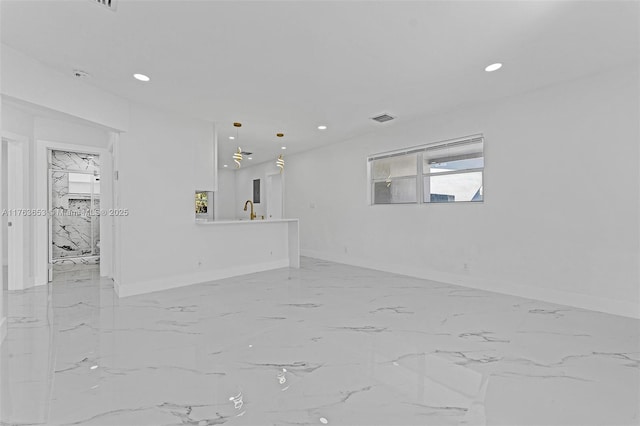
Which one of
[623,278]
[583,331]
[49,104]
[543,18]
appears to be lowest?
[583,331]

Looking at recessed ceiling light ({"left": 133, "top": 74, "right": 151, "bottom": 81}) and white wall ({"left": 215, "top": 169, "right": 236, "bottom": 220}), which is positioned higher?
recessed ceiling light ({"left": 133, "top": 74, "right": 151, "bottom": 81})

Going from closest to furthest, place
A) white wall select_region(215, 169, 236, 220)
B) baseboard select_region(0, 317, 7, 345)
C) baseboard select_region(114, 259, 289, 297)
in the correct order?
baseboard select_region(0, 317, 7, 345)
baseboard select_region(114, 259, 289, 297)
white wall select_region(215, 169, 236, 220)

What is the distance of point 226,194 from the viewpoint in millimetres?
10531

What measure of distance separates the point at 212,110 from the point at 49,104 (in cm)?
177

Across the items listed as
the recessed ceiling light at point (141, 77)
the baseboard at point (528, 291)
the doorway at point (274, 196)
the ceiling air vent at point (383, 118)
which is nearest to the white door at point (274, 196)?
the doorway at point (274, 196)

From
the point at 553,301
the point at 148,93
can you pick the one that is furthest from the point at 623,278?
the point at 148,93

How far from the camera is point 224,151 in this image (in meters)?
7.33

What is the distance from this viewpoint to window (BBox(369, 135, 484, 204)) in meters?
4.40

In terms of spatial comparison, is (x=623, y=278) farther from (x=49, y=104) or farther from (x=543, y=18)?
(x=49, y=104)

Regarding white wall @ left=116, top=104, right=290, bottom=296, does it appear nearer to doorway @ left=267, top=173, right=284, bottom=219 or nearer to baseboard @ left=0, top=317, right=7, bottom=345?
baseboard @ left=0, top=317, right=7, bottom=345

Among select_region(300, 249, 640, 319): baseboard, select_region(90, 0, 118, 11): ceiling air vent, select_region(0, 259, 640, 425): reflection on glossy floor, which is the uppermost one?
select_region(90, 0, 118, 11): ceiling air vent

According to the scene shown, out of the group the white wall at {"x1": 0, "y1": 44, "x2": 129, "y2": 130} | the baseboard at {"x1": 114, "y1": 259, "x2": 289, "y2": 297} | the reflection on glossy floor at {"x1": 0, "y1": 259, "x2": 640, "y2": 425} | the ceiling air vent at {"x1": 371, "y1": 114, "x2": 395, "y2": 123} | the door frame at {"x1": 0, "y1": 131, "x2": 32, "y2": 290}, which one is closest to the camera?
the reflection on glossy floor at {"x1": 0, "y1": 259, "x2": 640, "y2": 425}

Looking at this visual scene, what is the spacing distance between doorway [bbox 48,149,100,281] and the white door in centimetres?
406

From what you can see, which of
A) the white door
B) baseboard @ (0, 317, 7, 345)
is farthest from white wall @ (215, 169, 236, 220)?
baseboard @ (0, 317, 7, 345)
